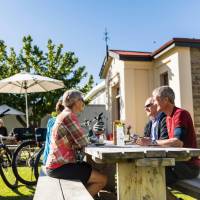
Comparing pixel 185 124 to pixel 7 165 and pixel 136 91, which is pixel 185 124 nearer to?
pixel 7 165

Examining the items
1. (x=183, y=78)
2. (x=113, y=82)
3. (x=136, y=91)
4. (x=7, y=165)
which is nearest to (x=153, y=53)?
(x=136, y=91)

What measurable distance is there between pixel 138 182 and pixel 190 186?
1.76ft

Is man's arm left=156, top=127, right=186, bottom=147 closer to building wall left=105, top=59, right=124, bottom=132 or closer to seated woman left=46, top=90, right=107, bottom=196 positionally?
seated woman left=46, top=90, right=107, bottom=196

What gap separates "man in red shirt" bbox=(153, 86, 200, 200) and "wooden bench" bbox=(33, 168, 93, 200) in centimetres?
89

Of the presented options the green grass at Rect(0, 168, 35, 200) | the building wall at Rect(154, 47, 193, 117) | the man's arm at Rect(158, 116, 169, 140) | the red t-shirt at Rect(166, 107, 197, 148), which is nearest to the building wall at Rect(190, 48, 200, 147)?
the building wall at Rect(154, 47, 193, 117)

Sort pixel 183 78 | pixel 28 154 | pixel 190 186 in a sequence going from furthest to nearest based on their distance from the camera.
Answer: pixel 183 78 → pixel 28 154 → pixel 190 186

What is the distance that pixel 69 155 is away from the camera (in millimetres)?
3666

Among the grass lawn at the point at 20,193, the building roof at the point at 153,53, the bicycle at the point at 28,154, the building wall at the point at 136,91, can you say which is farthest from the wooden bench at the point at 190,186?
the building wall at the point at 136,91

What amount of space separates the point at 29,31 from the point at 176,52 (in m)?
15.9

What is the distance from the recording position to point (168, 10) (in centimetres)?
1667

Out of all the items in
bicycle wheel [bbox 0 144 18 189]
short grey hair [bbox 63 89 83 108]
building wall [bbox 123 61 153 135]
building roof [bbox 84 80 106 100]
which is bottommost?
bicycle wheel [bbox 0 144 18 189]

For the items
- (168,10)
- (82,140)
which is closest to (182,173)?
(82,140)

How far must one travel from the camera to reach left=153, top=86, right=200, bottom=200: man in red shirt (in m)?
3.43

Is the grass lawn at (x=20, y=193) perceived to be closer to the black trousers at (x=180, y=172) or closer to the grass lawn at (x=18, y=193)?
the grass lawn at (x=18, y=193)
